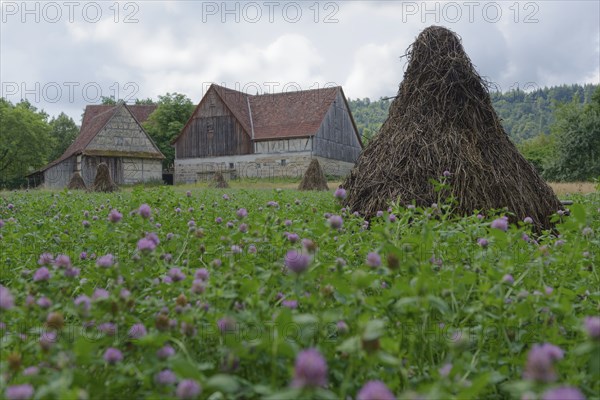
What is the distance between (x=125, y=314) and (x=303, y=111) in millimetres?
37283

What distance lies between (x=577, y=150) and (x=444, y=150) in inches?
1480

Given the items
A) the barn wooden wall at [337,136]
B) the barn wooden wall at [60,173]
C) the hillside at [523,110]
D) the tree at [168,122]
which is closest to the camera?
the barn wooden wall at [337,136]

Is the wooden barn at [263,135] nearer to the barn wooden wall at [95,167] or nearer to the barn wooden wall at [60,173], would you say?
the barn wooden wall at [95,167]

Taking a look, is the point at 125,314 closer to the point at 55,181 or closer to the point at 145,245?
the point at 145,245

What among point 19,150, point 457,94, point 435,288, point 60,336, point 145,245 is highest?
point 19,150

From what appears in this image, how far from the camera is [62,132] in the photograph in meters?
63.0

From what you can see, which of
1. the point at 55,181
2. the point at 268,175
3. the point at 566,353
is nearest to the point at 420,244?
the point at 566,353

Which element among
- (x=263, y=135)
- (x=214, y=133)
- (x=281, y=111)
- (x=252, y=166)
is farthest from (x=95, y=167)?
(x=281, y=111)

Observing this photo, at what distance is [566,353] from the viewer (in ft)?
7.02

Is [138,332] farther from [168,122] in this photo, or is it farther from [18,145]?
[18,145]

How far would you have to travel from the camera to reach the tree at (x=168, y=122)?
157ft

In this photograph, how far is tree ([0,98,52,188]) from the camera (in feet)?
161

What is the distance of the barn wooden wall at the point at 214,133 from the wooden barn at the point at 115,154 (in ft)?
9.99

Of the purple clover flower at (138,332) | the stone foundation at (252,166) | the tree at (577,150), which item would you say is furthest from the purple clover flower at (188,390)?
the tree at (577,150)
